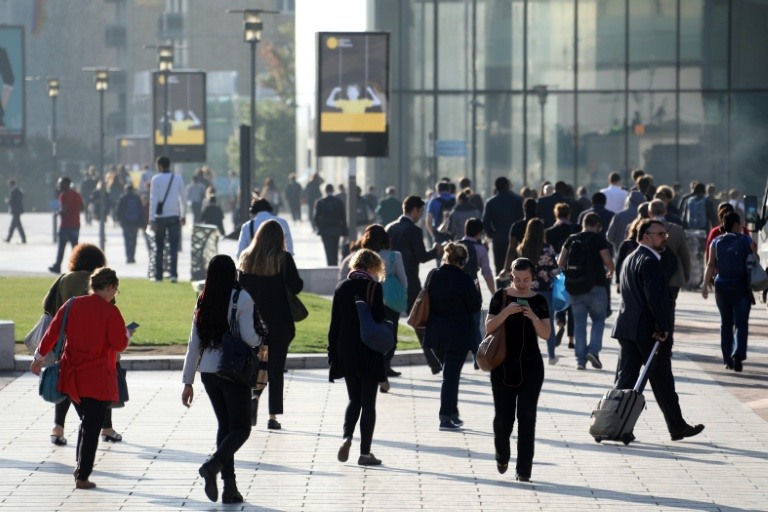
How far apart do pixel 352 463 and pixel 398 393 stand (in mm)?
3860

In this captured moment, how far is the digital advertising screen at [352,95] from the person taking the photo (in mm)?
25844

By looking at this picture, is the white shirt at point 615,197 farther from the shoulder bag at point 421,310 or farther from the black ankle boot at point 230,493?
the black ankle boot at point 230,493

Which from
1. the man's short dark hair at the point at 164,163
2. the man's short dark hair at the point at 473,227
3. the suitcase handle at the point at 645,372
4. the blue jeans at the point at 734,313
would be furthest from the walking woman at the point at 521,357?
the man's short dark hair at the point at 164,163

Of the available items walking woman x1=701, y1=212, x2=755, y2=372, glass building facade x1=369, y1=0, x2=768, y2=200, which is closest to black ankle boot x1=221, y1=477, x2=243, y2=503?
Result: walking woman x1=701, y1=212, x2=755, y2=372

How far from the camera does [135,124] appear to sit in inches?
4552

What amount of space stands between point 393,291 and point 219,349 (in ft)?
15.6

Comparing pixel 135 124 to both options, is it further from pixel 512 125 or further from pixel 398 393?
pixel 398 393

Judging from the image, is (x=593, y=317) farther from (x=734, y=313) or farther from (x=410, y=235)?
(x=410, y=235)

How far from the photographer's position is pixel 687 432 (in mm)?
12523

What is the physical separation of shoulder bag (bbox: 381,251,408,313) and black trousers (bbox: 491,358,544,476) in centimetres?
382

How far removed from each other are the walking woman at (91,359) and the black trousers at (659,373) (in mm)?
3864

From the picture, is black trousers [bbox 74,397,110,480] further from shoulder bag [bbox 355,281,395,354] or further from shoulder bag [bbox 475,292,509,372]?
shoulder bag [bbox 475,292,509,372]

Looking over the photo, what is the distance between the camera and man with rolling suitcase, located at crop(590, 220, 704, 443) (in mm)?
12305

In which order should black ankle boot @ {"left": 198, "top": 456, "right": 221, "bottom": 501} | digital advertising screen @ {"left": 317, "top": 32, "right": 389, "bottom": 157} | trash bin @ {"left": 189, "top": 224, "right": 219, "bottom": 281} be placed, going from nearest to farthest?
1. black ankle boot @ {"left": 198, "top": 456, "right": 221, "bottom": 501}
2. digital advertising screen @ {"left": 317, "top": 32, "right": 389, "bottom": 157}
3. trash bin @ {"left": 189, "top": 224, "right": 219, "bottom": 281}
